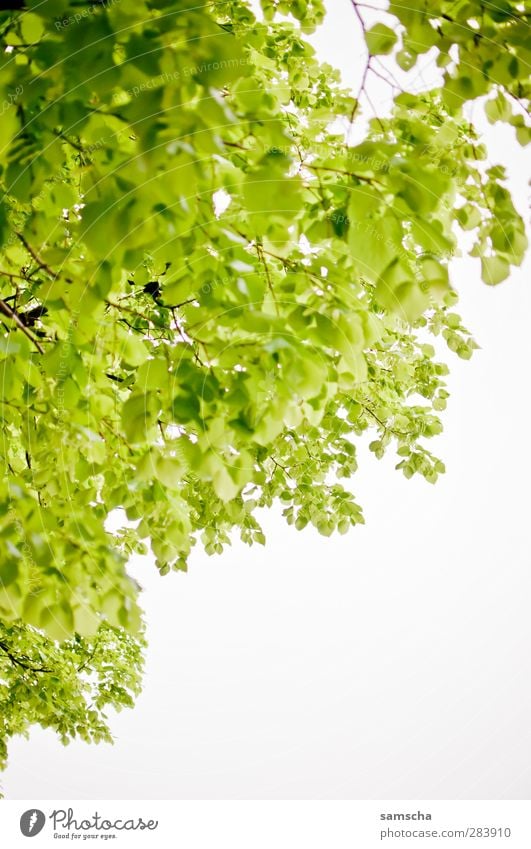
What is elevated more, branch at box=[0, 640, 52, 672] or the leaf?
branch at box=[0, 640, 52, 672]

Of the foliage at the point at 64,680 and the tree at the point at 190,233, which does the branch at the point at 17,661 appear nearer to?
the foliage at the point at 64,680

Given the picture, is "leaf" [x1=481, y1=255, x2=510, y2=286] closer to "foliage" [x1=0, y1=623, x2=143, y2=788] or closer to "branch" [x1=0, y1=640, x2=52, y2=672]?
"foliage" [x1=0, y1=623, x2=143, y2=788]

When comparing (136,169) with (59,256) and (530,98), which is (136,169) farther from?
(530,98)

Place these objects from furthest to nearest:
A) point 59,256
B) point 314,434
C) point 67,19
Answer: point 314,434 → point 59,256 → point 67,19

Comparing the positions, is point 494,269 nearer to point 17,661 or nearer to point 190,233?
point 190,233

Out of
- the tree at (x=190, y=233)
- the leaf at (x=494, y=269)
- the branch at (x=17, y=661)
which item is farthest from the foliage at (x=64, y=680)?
the leaf at (x=494, y=269)

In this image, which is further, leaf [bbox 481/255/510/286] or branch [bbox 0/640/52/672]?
branch [bbox 0/640/52/672]

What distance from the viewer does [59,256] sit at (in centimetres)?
180

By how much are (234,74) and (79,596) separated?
4.44 feet

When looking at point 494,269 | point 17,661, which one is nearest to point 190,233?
point 494,269

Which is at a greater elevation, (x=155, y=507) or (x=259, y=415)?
(x=259, y=415)

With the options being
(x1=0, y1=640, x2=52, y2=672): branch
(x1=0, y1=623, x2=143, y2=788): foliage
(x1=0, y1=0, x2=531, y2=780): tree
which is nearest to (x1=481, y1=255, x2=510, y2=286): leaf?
(x1=0, y1=0, x2=531, y2=780): tree

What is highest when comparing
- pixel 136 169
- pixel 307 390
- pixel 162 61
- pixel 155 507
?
pixel 162 61

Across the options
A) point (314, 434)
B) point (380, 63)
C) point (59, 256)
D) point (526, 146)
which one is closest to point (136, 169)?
point (59, 256)
